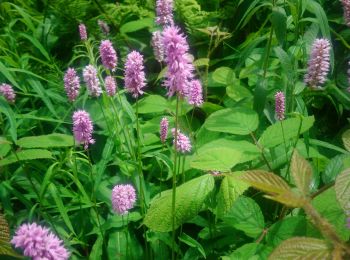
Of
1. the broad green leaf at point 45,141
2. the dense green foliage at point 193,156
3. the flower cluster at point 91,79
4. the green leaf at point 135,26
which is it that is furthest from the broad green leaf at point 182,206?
the green leaf at point 135,26

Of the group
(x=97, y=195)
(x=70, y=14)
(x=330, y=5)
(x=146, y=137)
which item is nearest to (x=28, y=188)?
(x=97, y=195)

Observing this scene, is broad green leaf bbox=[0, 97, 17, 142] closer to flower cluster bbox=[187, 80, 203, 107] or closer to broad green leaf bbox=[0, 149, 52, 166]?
broad green leaf bbox=[0, 149, 52, 166]

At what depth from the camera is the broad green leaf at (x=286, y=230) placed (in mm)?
1366

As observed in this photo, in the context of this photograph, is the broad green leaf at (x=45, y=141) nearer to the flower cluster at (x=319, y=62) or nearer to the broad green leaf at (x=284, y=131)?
the broad green leaf at (x=284, y=131)

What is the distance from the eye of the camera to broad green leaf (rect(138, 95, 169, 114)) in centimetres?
218

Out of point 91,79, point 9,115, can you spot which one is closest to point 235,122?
point 91,79

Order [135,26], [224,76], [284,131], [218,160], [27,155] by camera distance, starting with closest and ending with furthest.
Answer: [218,160] → [284,131] → [27,155] → [224,76] → [135,26]

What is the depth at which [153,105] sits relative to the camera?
2.22m

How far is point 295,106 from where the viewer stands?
211cm

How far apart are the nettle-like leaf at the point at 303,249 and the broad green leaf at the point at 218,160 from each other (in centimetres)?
51

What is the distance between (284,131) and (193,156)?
405mm

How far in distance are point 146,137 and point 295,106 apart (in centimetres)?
71

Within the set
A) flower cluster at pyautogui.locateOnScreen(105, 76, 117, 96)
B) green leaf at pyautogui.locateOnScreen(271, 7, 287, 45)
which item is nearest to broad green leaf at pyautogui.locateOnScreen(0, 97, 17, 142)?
flower cluster at pyautogui.locateOnScreen(105, 76, 117, 96)

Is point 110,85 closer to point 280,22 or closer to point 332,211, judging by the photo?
point 280,22
